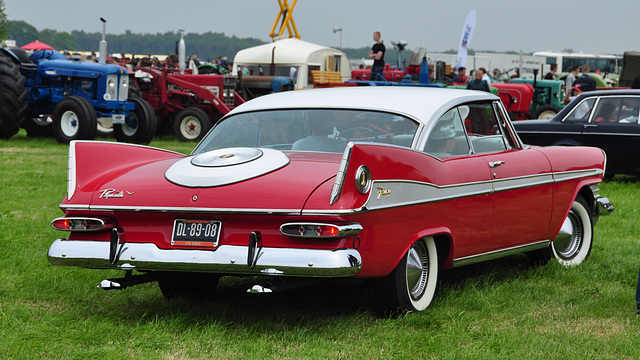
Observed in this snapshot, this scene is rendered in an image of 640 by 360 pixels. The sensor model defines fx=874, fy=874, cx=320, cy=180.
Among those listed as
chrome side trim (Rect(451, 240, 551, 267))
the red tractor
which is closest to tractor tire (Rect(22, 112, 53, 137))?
the red tractor

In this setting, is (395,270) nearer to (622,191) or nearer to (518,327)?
(518,327)

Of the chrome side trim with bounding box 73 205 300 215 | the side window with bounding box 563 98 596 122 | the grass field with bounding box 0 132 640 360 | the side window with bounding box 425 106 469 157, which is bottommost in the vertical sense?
the grass field with bounding box 0 132 640 360

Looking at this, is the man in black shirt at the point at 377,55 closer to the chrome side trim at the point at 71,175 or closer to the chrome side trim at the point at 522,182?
the chrome side trim at the point at 522,182

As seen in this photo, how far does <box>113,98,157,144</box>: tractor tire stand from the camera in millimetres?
17344

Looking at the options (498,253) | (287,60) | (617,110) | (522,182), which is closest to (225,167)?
(498,253)

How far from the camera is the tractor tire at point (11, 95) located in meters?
16.2

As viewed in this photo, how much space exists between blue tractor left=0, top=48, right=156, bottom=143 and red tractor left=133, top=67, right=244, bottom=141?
1.29 meters

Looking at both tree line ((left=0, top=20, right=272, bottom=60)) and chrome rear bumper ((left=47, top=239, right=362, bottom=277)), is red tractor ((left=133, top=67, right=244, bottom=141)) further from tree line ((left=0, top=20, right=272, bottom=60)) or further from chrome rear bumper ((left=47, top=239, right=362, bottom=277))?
tree line ((left=0, top=20, right=272, bottom=60))

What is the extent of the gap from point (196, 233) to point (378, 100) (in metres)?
1.66

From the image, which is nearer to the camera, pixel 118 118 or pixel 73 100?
pixel 73 100

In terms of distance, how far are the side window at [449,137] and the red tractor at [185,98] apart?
13.4 meters

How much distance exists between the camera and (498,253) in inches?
222

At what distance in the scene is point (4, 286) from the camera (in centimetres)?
547

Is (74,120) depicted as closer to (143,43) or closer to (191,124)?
(191,124)
